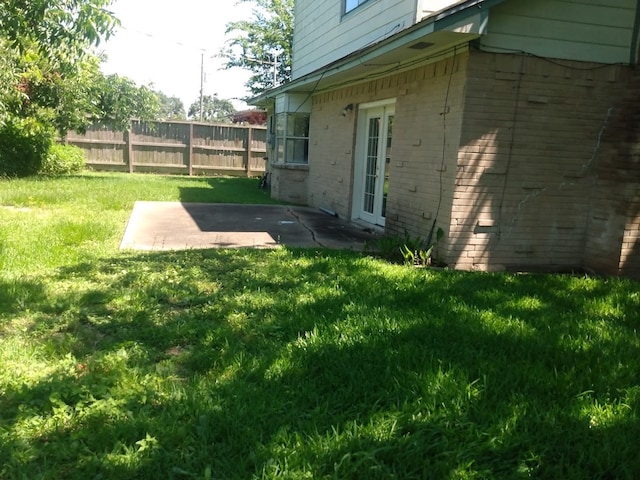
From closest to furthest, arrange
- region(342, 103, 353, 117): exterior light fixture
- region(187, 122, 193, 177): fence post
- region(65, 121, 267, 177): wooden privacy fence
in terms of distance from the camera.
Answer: region(342, 103, 353, 117): exterior light fixture → region(65, 121, 267, 177): wooden privacy fence → region(187, 122, 193, 177): fence post

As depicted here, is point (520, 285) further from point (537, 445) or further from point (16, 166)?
point (16, 166)

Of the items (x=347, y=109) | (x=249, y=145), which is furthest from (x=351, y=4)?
(x=249, y=145)

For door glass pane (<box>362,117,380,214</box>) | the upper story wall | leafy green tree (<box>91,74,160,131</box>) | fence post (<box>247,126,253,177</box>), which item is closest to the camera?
the upper story wall

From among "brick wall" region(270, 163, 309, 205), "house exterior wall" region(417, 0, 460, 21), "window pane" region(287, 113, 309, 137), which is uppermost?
"house exterior wall" region(417, 0, 460, 21)

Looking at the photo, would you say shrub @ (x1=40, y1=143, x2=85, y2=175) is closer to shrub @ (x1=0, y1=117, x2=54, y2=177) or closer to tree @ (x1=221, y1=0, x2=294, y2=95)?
shrub @ (x1=0, y1=117, x2=54, y2=177)

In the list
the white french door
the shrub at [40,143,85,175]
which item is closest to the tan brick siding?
the white french door

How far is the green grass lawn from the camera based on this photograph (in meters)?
2.47

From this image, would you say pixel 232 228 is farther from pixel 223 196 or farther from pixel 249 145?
pixel 249 145

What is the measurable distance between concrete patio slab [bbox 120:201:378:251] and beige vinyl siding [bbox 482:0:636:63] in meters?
3.18

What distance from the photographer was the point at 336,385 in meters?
3.12

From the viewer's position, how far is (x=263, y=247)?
711cm

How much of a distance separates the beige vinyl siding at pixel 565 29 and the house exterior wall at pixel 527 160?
0.44 feet

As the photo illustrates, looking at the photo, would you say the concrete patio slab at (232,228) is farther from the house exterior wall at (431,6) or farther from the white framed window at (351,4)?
the white framed window at (351,4)

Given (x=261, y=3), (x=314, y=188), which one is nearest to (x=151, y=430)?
(x=314, y=188)
